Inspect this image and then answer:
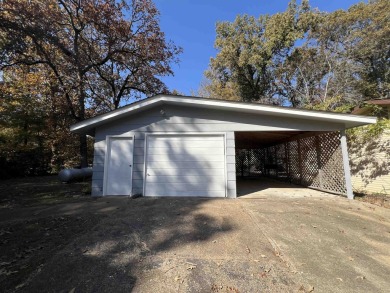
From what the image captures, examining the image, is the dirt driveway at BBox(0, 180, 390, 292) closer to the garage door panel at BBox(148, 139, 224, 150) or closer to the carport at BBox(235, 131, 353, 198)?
the carport at BBox(235, 131, 353, 198)

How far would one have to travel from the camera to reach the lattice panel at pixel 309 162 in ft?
23.7

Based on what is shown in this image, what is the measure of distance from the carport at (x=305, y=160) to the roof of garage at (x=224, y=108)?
75 centimetres

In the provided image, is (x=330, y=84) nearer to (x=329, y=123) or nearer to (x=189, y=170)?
(x=329, y=123)

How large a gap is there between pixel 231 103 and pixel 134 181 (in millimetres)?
3849

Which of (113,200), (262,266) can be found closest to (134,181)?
(113,200)

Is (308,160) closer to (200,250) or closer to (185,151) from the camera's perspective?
(185,151)

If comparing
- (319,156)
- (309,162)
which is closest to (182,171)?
(319,156)

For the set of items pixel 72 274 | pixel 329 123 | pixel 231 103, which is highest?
pixel 231 103

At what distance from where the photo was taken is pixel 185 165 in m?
6.93

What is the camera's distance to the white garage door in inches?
269

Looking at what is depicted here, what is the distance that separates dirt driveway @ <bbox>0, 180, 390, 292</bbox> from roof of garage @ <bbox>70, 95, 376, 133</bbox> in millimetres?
2579

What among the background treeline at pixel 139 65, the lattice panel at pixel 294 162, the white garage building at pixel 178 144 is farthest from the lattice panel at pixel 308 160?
the background treeline at pixel 139 65

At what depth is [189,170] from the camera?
22.6ft

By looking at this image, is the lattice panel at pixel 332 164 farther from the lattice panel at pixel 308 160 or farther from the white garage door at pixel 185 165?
the white garage door at pixel 185 165
